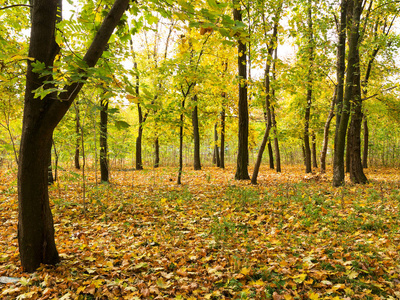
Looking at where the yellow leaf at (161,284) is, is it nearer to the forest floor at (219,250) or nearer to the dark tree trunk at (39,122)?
the forest floor at (219,250)

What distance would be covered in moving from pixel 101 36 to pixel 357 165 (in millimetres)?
9661

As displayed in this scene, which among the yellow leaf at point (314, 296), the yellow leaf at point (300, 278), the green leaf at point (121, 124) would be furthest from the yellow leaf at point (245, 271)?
the green leaf at point (121, 124)

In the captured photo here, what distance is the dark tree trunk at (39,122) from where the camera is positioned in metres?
2.72

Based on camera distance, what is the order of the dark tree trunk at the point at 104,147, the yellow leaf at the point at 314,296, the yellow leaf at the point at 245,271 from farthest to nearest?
1. the dark tree trunk at the point at 104,147
2. the yellow leaf at the point at 245,271
3. the yellow leaf at the point at 314,296

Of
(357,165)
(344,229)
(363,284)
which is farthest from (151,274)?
(357,165)

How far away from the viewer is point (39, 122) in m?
2.77

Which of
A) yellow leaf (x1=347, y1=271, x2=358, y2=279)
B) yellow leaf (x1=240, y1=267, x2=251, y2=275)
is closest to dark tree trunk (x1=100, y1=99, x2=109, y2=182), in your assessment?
yellow leaf (x1=240, y1=267, x2=251, y2=275)

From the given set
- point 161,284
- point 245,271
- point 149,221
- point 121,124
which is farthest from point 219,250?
point 121,124

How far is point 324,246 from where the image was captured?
3.68 m

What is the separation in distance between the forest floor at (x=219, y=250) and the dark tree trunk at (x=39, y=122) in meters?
0.53

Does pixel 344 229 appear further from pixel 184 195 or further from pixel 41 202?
pixel 41 202

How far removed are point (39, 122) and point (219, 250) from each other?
3127 millimetres

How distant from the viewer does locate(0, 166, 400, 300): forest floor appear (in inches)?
108

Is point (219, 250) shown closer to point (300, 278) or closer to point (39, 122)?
point (300, 278)
